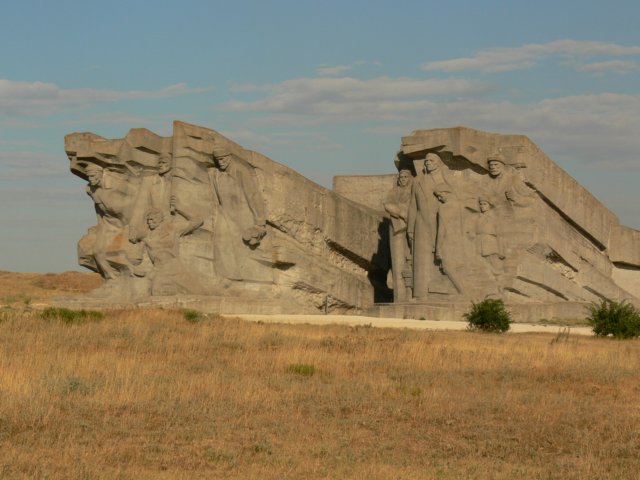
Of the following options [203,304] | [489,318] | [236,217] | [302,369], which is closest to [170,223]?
[236,217]

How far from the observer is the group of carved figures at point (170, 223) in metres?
23.7

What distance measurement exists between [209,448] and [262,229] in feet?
50.9

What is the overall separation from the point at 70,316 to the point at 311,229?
26.5ft

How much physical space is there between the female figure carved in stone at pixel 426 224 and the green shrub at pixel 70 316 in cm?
737

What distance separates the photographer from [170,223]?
23.9m

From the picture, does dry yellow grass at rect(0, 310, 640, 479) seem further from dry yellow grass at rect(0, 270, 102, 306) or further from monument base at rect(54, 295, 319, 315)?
dry yellow grass at rect(0, 270, 102, 306)

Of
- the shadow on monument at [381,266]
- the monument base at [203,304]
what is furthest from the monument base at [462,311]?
the shadow on monument at [381,266]

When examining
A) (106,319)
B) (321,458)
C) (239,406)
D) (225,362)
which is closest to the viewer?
(321,458)

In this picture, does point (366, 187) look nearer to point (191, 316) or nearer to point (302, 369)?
point (191, 316)

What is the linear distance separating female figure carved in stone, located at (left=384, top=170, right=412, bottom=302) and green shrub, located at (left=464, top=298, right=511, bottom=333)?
4461 millimetres

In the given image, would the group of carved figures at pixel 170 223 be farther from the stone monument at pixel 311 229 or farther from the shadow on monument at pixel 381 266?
the shadow on monument at pixel 381 266

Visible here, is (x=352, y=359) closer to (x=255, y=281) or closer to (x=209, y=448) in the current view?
(x=209, y=448)

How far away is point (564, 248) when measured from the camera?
2444 cm

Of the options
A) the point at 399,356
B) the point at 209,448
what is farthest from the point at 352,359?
the point at 209,448
